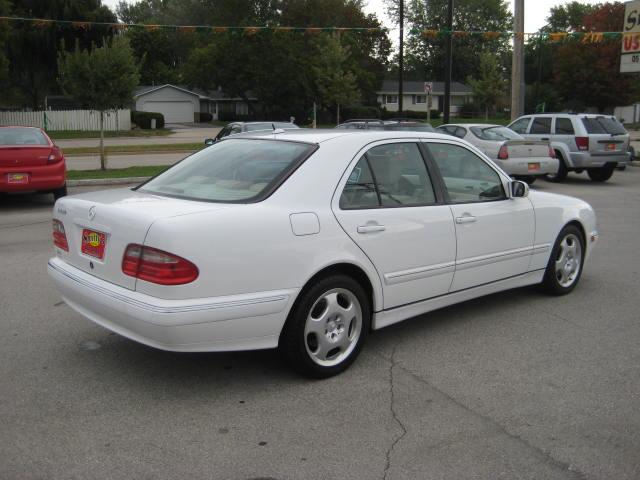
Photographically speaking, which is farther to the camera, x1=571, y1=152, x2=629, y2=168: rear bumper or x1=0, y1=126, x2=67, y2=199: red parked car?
x1=571, y1=152, x2=629, y2=168: rear bumper

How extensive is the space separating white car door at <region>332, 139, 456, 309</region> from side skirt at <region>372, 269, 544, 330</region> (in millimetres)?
59

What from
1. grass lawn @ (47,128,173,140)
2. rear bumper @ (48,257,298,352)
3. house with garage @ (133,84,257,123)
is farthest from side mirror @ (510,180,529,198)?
house with garage @ (133,84,257,123)

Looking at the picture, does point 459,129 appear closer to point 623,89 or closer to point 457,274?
point 457,274

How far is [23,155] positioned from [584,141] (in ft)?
40.4

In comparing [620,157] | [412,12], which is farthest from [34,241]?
[412,12]

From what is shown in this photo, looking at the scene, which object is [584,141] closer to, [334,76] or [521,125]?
[521,125]

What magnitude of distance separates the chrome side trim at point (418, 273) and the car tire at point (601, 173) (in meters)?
13.8

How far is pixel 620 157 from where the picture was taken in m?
16.7

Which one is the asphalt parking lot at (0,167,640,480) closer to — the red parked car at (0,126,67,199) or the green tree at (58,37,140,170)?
the red parked car at (0,126,67,199)

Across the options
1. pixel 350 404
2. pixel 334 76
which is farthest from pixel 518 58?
pixel 334 76

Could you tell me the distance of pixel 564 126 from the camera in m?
17.1

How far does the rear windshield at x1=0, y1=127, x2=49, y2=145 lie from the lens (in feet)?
39.4

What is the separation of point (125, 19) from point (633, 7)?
97325 millimetres

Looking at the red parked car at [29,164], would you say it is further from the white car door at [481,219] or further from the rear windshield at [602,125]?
the rear windshield at [602,125]
